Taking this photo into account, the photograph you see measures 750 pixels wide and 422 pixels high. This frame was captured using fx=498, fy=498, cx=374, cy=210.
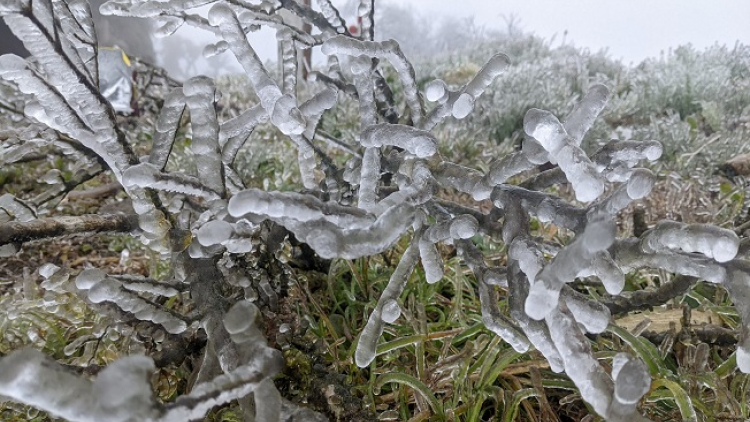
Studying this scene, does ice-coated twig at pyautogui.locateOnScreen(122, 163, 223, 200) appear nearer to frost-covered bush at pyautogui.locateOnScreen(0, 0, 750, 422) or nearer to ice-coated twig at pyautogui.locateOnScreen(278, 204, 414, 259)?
frost-covered bush at pyautogui.locateOnScreen(0, 0, 750, 422)

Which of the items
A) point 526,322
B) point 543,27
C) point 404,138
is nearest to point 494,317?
point 526,322

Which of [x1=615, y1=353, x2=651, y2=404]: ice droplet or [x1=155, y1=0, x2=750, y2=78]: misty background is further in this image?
[x1=155, y1=0, x2=750, y2=78]: misty background

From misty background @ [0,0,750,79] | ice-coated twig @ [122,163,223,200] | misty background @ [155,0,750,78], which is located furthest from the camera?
misty background @ [155,0,750,78]

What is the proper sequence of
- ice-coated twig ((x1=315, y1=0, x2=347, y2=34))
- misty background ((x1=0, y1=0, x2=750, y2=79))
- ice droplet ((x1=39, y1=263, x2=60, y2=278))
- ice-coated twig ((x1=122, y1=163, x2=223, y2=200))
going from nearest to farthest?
ice-coated twig ((x1=122, y1=163, x2=223, y2=200)), ice droplet ((x1=39, y1=263, x2=60, y2=278)), ice-coated twig ((x1=315, y1=0, x2=347, y2=34)), misty background ((x1=0, y1=0, x2=750, y2=79))

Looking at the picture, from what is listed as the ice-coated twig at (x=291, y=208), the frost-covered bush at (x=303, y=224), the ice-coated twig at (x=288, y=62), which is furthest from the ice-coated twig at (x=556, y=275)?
the ice-coated twig at (x=288, y=62)

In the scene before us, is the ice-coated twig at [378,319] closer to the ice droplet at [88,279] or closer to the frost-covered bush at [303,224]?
the frost-covered bush at [303,224]

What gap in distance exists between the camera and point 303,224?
0.98 feet

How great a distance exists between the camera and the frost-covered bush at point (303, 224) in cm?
25

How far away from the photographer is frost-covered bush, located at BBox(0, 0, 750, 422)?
25cm

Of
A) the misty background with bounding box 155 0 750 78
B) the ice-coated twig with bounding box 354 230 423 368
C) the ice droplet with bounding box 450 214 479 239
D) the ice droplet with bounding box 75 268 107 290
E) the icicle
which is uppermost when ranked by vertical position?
the icicle

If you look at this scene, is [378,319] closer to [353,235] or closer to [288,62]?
[353,235]

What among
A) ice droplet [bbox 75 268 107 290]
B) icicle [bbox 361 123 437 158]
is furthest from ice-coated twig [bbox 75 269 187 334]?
icicle [bbox 361 123 437 158]

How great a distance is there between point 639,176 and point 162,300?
2.04 ft

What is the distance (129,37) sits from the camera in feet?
8.84
